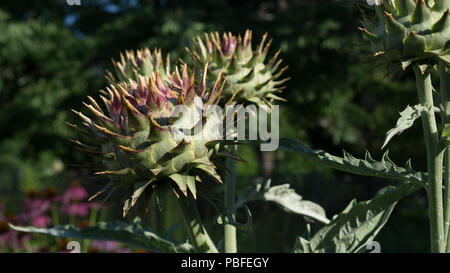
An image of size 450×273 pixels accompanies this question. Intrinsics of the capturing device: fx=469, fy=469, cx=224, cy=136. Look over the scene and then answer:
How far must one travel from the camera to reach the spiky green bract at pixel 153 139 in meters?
1.08

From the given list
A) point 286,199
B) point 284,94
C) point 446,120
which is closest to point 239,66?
point 286,199

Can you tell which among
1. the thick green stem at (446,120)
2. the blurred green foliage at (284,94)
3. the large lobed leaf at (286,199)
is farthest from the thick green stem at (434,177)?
the blurred green foliage at (284,94)

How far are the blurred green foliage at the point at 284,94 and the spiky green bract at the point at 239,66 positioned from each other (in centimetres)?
206

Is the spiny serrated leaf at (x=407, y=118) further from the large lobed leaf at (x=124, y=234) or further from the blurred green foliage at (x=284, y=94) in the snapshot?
the blurred green foliage at (x=284, y=94)

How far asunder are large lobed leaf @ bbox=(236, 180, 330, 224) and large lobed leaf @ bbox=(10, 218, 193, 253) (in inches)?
10.9

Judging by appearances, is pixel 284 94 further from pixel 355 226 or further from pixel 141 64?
pixel 355 226

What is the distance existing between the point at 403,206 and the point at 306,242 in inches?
181

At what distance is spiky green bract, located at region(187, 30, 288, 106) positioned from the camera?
4.76ft

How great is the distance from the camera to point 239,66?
1491 mm

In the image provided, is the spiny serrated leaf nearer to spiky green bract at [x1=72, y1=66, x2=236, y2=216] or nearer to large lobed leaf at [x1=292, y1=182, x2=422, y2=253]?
large lobed leaf at [x1=292, y1=182, x2=422, y2=253]

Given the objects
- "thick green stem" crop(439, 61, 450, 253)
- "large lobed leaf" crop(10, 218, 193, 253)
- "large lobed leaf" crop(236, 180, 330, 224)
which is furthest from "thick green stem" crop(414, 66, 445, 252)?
"large lobed leaf" crop(10, 218, 193, 253)

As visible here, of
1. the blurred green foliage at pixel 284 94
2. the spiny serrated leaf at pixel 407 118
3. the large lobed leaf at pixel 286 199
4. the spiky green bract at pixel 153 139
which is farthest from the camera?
the blurred green foliage at pixel 284 94

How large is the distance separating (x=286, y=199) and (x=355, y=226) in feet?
0.87
